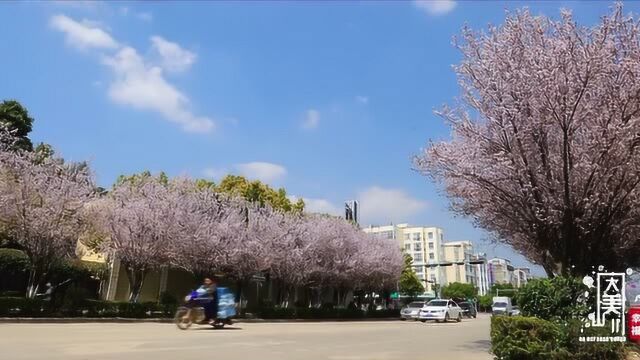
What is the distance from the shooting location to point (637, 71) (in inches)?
557

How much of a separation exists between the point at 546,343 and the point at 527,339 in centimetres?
37

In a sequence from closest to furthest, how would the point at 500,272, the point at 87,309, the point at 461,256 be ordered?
the point at 87,309 < the point at 461,256 < the point at 500,272

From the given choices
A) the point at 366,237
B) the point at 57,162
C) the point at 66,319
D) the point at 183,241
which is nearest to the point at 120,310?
the point at 66,319

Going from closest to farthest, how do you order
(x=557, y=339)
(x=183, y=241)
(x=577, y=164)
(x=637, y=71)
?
(x=557, y=339), (x=637, y=71), (x=577, y=164), (x=183, y=241)

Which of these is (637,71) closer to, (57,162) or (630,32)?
(630,32)

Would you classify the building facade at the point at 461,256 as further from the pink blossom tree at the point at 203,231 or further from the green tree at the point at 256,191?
the pink blossom tree at the point at 203,231

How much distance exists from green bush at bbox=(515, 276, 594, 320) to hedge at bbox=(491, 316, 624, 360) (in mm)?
943

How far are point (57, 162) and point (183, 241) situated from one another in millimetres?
8276

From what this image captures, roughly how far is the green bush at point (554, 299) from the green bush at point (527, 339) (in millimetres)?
1212

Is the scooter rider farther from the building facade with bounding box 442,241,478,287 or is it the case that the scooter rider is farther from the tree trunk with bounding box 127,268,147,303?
the building facade with bounding box 442,241,478,287

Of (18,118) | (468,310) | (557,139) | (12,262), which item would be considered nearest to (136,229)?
(12,262)

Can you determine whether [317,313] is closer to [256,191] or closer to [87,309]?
[256,191]

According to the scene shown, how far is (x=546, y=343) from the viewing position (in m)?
12.1

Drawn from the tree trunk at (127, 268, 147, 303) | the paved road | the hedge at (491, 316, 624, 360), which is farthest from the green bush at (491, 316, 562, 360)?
the tree trunk at (127, 268, 147, 303)
